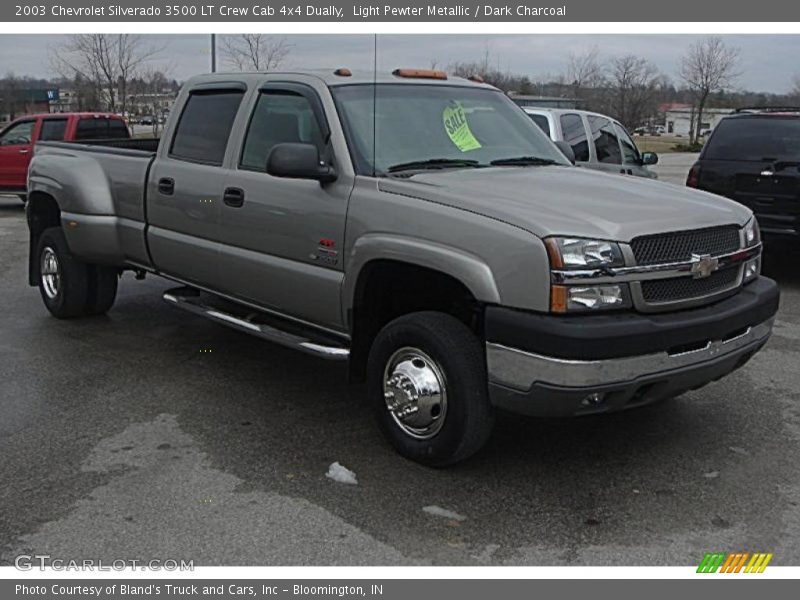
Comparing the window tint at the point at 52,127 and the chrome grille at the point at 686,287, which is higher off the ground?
the window tint at the point at 52,127

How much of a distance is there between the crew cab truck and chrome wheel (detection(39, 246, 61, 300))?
4.79 feet

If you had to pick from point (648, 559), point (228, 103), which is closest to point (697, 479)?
point (648, 559)

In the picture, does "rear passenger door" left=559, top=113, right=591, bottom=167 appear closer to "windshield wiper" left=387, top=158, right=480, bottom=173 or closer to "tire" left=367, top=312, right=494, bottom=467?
"windshield wiper" left=387, top=158, right=480, bottom=173

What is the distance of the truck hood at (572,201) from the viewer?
390cm

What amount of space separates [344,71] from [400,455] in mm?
2345

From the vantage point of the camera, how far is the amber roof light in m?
5.49

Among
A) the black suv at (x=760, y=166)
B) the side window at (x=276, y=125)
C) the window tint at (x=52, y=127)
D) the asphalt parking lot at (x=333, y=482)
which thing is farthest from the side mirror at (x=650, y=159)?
the window tint at (x=52, y=127)

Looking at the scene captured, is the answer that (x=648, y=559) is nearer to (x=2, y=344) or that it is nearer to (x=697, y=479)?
(x=697, y=479)

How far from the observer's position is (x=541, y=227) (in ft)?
12.6

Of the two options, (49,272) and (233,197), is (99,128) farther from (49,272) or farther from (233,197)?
(233,197)

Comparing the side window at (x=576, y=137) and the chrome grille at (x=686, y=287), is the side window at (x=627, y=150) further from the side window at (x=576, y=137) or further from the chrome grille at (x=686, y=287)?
the chrome grille at (x=686, y=287)

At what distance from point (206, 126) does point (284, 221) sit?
4.33 ft

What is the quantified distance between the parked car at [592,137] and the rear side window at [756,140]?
1.53m

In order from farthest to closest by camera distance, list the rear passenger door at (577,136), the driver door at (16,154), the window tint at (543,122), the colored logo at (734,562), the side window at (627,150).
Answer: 1. the driver door at (16,154)
2. the side window at (627,150)
3. the rear passenger door at (577,136)
4. the window tint at (543,122)
5. the colored logo at (734,562)
